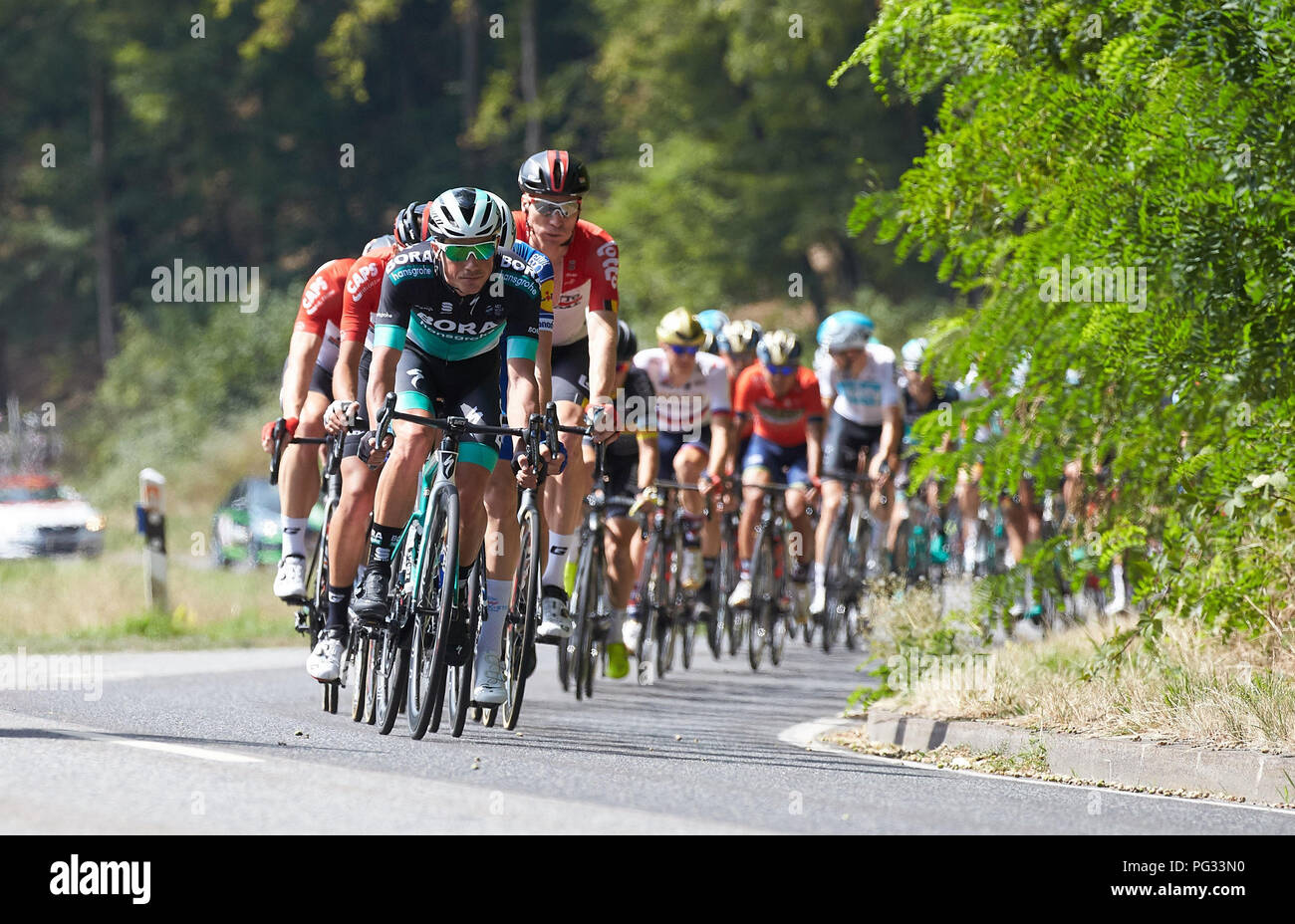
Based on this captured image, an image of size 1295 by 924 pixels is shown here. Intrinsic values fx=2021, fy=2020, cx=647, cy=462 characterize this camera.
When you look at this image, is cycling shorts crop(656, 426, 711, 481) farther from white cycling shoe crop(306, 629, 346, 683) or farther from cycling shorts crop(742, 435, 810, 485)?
white cycling shoe crop(306, 629, 346, 683)

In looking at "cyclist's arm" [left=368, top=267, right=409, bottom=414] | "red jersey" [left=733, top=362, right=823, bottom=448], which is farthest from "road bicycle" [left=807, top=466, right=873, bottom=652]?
"cyclist's arm" [left=368, top=267, right=409, bottom=414]

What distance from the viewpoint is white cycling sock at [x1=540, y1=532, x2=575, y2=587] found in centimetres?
931

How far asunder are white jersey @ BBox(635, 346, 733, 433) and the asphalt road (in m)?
3.06

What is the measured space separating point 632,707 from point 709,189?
3051 cm

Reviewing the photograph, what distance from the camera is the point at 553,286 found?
9.52 metres

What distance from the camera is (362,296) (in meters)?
9.01

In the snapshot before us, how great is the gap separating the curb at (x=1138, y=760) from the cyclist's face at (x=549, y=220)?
284 cm

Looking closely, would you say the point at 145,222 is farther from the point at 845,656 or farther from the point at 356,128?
the point at 845,656

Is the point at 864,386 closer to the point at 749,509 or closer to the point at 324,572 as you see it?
the point at 749,509

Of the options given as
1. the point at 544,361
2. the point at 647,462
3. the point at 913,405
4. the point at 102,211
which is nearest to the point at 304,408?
the point at 544,361

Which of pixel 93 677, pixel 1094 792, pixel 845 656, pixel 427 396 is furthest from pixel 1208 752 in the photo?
pixel 845 656

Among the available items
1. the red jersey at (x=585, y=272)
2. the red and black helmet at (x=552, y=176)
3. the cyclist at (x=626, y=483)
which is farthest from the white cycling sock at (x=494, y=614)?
the cyclist at (x=626, y=483)

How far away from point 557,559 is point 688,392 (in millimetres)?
4040

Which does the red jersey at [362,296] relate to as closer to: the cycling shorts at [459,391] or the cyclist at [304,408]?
the cyclist at [304,408]
